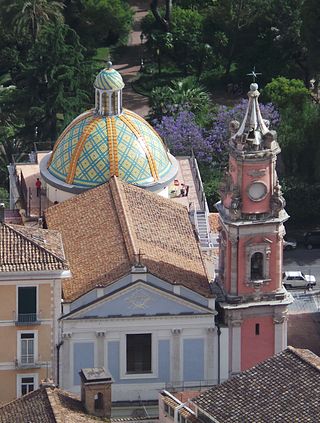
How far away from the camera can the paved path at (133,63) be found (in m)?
142

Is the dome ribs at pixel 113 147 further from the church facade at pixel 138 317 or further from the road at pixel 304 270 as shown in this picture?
the road at pixel 304 270

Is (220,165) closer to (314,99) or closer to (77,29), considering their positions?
(314,99)

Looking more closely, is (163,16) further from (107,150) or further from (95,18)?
(107,150)

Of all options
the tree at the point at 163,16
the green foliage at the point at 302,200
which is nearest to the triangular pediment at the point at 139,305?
the green foliage at the point at 302,200

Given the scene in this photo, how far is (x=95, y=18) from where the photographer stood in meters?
149

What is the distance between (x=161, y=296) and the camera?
102062mm

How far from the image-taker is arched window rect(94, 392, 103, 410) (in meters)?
91.9

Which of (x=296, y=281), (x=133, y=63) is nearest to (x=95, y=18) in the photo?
(x=133, y=63)

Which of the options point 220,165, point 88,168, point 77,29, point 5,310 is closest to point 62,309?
point 5,310

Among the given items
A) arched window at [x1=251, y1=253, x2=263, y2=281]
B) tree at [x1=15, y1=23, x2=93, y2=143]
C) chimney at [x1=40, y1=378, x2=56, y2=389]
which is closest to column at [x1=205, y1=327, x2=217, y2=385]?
arched window at [x1=251, y1=253, x2=263, y2=281]

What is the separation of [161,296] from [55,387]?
9176 millimetres

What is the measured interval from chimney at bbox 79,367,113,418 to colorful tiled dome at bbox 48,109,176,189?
19958 mm

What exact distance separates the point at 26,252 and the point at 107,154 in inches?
435

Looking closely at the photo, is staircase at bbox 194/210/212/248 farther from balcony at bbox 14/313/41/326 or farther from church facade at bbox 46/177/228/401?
balcony at bbox 14/313/41/326
